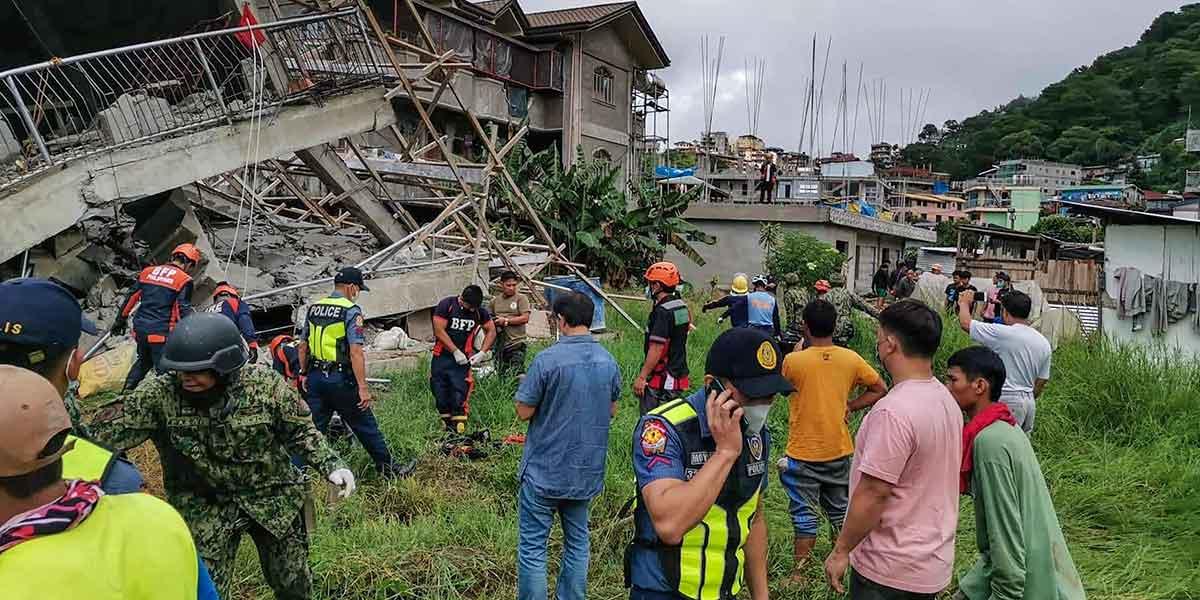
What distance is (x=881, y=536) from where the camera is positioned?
102 inches

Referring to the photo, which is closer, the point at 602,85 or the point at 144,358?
the point at 144,358

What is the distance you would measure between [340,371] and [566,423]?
2125 mm

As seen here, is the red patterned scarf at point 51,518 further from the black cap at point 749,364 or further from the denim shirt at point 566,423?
the denim shirt at point 566,423

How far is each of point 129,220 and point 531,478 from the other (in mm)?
6901

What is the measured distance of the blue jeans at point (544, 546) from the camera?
11.2ft

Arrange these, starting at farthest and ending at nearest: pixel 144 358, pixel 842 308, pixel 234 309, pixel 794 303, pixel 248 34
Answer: pixel 248 34 < pixel 794 303 < pixel 842 308 < pixel 144 358 < pixel 234 309

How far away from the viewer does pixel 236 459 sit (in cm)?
279

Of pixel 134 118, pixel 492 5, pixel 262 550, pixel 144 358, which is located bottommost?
pixel 262 550

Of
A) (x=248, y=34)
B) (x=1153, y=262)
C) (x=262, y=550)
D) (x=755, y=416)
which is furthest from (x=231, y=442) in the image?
(x=1153, y=262)

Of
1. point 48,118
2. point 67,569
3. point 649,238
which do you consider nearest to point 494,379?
point 67,569

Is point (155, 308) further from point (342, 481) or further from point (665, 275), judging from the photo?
point (665, 275)

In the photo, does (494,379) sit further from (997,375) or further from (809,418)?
(997,375)

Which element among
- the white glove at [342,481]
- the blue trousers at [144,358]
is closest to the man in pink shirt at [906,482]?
the white glove at [342,481]

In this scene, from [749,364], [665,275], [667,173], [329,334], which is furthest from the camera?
[667,173]
